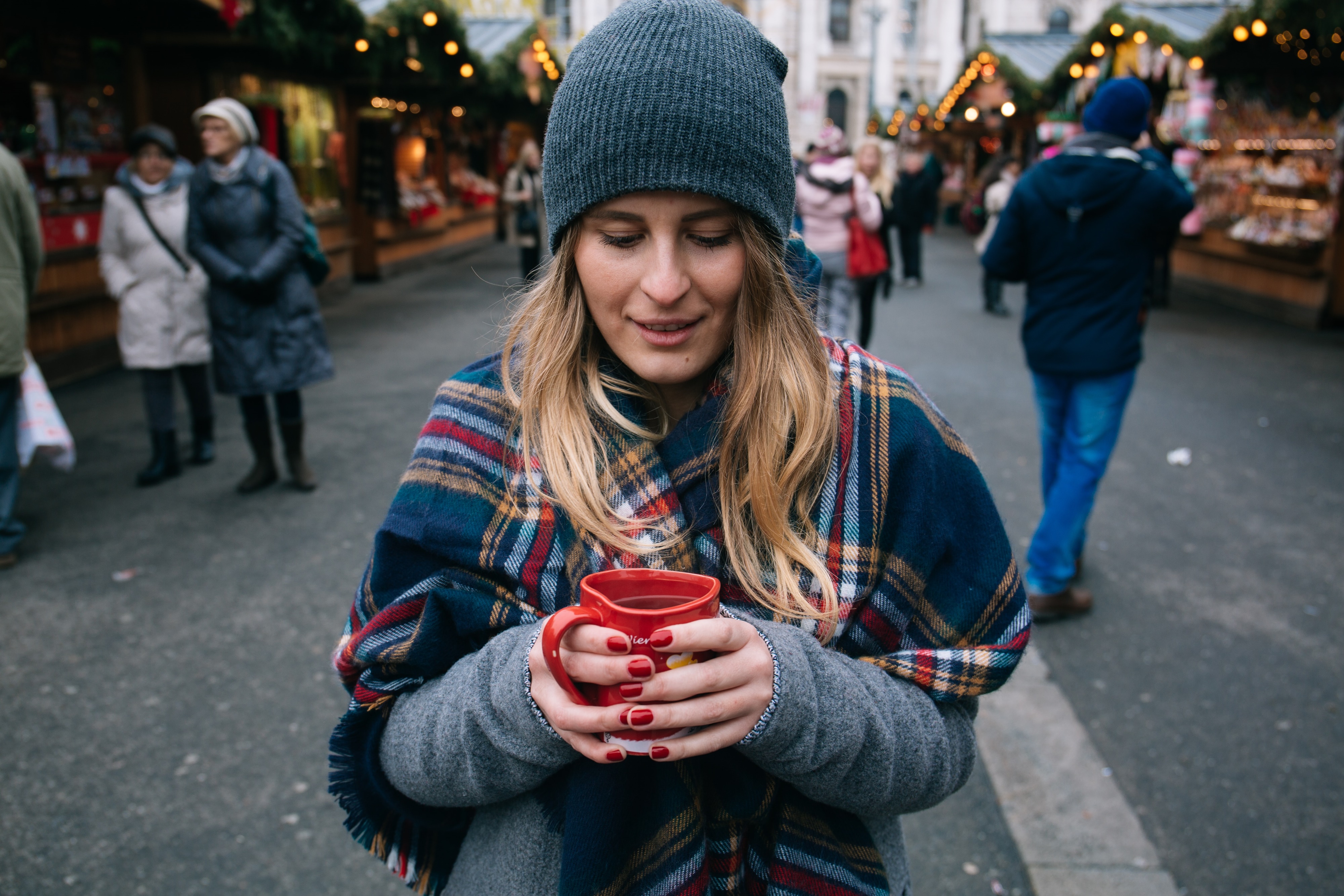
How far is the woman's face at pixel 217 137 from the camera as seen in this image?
493 centimetres

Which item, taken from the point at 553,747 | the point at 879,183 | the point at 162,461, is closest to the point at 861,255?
the point at 879,183

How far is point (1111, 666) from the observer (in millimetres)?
3738

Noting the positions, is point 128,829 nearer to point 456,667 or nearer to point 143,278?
point 456,667

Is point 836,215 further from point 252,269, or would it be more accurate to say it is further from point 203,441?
point 203,441

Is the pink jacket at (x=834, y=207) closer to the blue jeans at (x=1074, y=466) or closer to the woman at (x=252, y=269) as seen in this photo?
the blue jeans at (x=1074, y=466)

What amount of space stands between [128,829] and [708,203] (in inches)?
103

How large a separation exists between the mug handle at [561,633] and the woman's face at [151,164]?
18.5 ft

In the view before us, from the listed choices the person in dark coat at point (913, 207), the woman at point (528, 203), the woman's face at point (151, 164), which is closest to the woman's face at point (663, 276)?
the woman's face at point (151, 164)

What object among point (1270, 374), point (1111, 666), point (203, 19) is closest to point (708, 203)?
point (1111, 666)

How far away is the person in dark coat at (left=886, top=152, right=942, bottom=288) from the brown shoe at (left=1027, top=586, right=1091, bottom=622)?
8.50 m

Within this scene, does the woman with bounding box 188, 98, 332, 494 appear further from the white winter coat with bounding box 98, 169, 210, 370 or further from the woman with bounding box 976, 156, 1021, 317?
the woman with bounding box 976, 156, 1021, 317

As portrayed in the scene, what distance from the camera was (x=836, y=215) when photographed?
6973mm

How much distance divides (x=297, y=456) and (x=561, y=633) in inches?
196

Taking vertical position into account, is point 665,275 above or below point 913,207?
above
